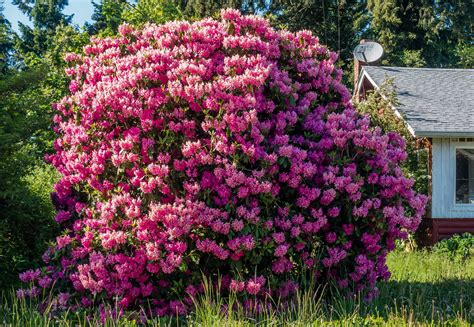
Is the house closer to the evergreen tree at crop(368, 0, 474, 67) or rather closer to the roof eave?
the roof eave

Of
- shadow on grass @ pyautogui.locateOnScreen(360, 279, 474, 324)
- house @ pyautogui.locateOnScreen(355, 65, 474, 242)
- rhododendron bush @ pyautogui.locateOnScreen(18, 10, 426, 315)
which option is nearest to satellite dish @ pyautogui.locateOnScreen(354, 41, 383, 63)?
house @ pyautogui.locateOnScreen(355, 65, 474, 242)

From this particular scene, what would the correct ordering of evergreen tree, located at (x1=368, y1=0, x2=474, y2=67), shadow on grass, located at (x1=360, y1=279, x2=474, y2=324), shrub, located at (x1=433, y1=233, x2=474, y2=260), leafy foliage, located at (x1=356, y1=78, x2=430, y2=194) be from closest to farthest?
1. shadow on grass, located at (x1=360, y1=279, x2=474, y2=324)
2. shrub, located at (x1=433, y1=233, x2=474, y2=260)
3. leafy foliage, located at (x1=356, y1=78, x2=430, y2=194)
4. evergreen tree, located at (x1=368, y1=0, x2=474, y2=67)

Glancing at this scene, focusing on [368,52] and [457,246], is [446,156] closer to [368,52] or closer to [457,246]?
[457,246]

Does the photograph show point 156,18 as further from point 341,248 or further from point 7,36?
point 341,248

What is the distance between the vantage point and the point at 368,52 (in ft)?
61.8

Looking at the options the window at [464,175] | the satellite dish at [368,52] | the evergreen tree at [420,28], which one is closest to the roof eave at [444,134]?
the window at [464,175]

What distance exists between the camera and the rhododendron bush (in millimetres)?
5316

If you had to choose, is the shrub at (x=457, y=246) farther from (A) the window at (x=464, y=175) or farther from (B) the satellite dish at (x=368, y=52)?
(B) the satellite dish at (x=368, y=52)

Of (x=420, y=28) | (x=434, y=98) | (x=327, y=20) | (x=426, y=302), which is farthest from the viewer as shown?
(x=420, y=28)

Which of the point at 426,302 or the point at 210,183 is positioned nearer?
the point at 210,183

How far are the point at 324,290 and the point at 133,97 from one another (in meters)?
2.64

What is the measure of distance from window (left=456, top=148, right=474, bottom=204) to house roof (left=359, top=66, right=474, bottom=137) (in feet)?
2.77

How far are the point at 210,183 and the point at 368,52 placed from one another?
47.8 feet

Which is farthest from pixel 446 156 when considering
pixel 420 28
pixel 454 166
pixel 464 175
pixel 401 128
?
pixel 420 28
